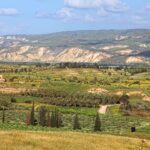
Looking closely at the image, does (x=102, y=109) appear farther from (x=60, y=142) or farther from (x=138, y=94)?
(x=60, y=142)

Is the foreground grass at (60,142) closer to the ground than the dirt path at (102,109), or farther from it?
farther from it

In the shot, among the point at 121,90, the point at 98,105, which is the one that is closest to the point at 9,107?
the point at 98,105

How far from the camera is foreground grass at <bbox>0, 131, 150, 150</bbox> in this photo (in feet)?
142

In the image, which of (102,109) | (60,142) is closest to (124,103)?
(102,109)

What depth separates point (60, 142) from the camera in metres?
46.1

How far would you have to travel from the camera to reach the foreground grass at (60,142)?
142 ft

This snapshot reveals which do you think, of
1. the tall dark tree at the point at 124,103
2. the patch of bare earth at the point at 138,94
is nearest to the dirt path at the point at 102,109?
the tall dark tree at the point at 124,103

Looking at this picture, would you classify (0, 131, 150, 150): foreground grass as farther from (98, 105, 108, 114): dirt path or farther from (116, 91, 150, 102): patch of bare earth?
(116, 91, 150, 102): patch of bare earth

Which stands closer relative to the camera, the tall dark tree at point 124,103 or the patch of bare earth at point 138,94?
the tall dark tree at point 124,103

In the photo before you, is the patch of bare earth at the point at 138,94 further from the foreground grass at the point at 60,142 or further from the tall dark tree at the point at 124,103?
the foreground grass at the point at 60,142

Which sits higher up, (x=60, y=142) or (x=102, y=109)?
(x=60, y=142)

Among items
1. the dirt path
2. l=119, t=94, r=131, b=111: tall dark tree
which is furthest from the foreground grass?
l=119, t=94, r=131, b=111: tall dark tree

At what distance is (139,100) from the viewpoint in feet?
601

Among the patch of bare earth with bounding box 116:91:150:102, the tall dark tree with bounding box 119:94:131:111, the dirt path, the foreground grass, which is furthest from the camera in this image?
the patch of bare earth with bounding box 116:91:150:102
